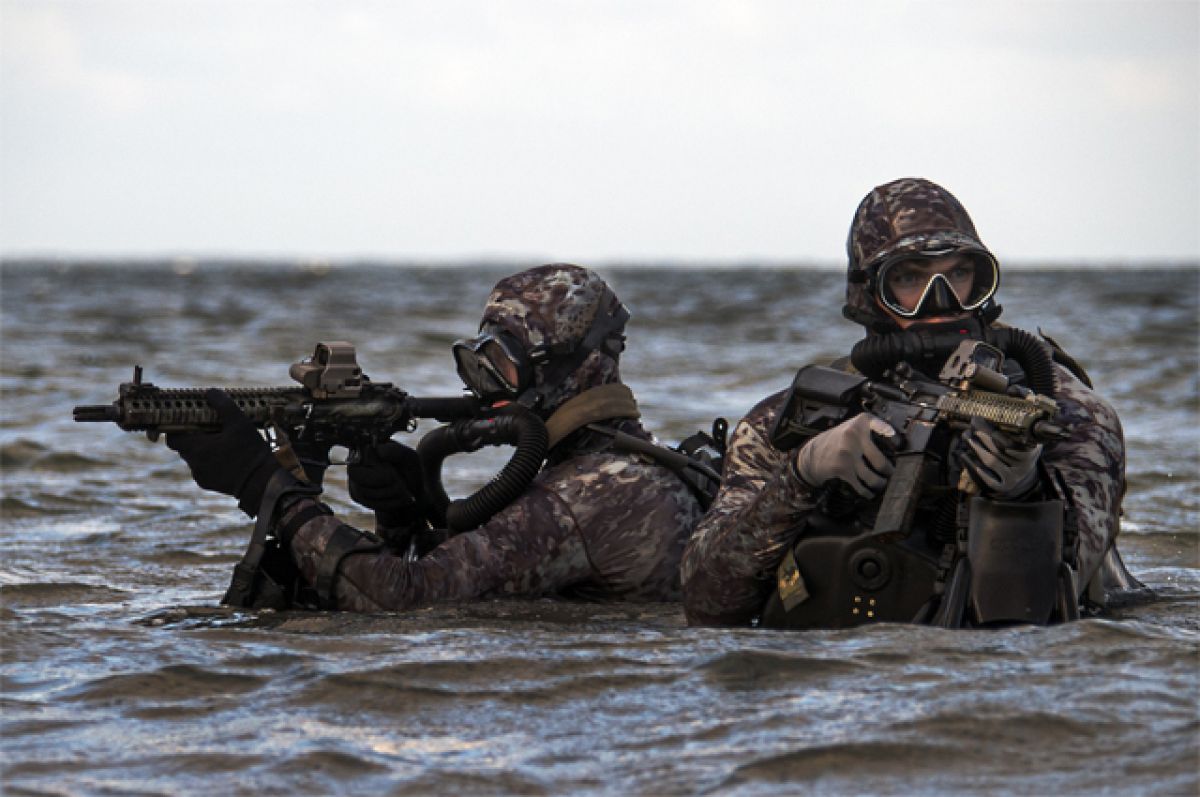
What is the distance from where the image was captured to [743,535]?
19.6 ft

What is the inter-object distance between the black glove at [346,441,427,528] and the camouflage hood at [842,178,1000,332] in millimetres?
2179

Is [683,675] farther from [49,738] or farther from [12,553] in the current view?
[12,553]

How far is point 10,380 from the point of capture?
907 inches

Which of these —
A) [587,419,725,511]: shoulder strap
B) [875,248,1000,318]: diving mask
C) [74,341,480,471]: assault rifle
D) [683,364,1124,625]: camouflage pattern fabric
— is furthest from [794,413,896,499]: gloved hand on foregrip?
[74,341,480,471]: assault rifle

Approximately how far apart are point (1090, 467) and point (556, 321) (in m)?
2.25

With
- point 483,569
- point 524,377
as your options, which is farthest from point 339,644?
point 524,377

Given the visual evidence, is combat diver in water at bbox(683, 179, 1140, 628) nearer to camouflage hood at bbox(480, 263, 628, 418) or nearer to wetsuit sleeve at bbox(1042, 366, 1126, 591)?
wetsuit sleeve at bbox(1042, 366, 1126, 591)

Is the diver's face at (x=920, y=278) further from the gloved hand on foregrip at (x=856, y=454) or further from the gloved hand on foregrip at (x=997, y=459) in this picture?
the gloved hand on foregrip at (x=997, y=459)

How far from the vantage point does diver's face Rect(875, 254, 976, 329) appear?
19.4 feet

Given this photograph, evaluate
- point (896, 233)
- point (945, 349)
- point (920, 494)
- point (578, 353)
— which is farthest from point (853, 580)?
point (578, 353)

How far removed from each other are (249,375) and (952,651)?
19.0 metres

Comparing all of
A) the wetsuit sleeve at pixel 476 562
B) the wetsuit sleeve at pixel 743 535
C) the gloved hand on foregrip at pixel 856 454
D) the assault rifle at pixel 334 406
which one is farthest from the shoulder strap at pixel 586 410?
the gloved hand on foregrip at pixel 856 454

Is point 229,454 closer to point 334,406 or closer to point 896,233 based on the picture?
point 334,406

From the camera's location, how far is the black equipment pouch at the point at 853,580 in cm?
581
